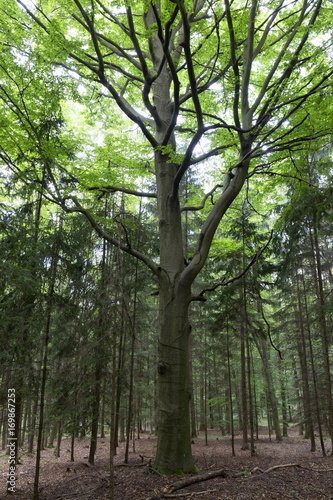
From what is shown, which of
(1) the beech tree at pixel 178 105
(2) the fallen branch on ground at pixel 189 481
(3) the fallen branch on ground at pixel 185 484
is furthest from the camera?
(1) the beech tree at pixel 178 105

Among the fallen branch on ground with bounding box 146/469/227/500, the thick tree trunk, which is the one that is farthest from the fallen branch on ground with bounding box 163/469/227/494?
the thick tree trunk

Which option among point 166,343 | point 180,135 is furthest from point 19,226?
point 180,135

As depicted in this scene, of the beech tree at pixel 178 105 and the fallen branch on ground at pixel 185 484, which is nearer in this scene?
the fallen branch on ground at pixel 185 484

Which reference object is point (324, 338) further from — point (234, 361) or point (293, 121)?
point (234, 361)

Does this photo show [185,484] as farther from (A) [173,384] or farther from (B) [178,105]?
(B) [178,105]

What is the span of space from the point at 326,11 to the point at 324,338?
8.52 meters

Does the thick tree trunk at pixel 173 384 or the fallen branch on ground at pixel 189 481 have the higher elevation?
the thick tree trunk at pixel 173 384

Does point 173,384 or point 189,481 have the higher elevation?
point 173,384

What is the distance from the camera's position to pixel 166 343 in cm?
535

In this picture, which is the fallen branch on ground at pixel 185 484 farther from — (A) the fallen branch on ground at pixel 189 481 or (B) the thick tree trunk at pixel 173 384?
(B) the thick tree trunk at pixel 173 384

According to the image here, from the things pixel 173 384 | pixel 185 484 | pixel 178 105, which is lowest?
pixel 185 484

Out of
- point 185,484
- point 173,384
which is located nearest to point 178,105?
point 173,384

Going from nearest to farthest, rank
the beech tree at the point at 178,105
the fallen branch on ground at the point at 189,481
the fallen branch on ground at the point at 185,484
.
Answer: the fallen branch on ground at the point at 185,484, the fallen branch on ground at the point at 189,481, the beech tree at the point at 178,105

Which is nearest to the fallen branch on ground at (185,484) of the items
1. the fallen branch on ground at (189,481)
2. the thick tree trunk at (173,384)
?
the fallen branch on ground at (189,481)
